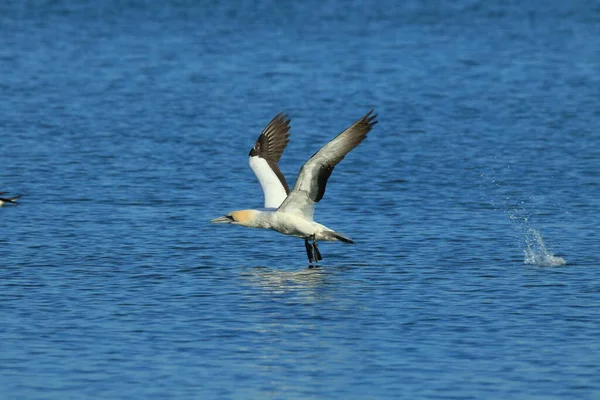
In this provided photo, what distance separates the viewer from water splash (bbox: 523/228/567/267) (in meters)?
15.7

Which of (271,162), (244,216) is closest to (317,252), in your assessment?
(244,216)

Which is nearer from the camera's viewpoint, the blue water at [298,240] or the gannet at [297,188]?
the blue water at [298,240]

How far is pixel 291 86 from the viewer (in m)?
36.6

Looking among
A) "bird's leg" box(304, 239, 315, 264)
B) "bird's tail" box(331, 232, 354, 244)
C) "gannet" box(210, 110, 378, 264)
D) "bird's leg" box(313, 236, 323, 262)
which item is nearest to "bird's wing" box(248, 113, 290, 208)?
"gannet" box(210, 110, 378, 264)

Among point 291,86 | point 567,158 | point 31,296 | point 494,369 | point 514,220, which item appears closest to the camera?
point 494,369

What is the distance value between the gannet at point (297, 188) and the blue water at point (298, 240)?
1.42ft

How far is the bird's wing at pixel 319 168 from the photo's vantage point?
14641mm

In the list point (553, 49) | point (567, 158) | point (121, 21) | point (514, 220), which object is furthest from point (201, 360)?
point (121, 21)

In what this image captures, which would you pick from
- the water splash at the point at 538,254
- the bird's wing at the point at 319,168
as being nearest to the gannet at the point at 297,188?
the bird's wing at the point at 319,168

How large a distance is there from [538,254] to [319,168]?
2.92m

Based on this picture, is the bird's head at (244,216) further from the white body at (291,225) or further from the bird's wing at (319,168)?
the bird's wing at (319,168)

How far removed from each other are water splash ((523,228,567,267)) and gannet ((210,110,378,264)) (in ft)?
6.83

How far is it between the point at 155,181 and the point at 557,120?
10692 mm

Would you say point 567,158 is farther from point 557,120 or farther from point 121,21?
point 121,21
